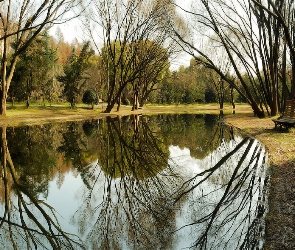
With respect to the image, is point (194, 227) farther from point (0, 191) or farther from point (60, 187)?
point (0, 191)

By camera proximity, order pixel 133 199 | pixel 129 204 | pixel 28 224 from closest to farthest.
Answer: pixel 28 224 → pixel 129 204 → pixel 133 199

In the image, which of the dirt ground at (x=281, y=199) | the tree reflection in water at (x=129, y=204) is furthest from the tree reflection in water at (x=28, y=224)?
the dirt ground at (x=281, y=199)

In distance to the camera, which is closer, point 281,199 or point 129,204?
point 281,199

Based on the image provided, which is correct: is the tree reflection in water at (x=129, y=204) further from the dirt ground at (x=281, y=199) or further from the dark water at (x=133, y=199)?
the dirt ground at (x=281, y=199)

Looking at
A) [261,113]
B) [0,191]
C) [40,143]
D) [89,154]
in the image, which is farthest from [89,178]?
[261,113]

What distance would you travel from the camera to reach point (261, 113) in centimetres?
2594

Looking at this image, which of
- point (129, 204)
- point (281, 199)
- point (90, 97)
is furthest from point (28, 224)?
point (90, 97)

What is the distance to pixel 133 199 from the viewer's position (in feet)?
22.7

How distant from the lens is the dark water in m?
5.10

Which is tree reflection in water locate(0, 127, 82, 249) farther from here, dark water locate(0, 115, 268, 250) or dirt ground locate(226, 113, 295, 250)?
dirt ground locate(226, 113, 295, 250)

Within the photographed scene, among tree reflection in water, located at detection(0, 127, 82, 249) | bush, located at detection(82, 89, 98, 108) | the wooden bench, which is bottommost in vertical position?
tree reflection in water, located at detection(0, 127, 82, 249)

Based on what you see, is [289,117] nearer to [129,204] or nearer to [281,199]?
[281,199]

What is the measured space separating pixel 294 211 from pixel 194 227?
6.25ft

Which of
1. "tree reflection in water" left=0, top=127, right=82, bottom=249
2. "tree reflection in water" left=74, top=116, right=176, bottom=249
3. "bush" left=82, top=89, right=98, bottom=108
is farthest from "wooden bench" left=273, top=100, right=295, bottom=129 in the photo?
"bush" left=82, top=89, right=98, bottom=108
